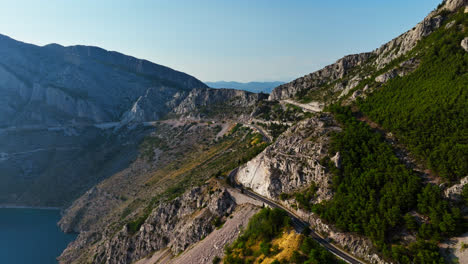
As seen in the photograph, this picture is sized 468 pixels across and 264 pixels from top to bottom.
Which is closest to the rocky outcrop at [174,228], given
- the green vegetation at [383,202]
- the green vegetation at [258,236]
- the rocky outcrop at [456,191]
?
the green vegetation at [258,236]

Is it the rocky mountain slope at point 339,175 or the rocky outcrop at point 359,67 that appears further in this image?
the rocky outcrop at point 359,67

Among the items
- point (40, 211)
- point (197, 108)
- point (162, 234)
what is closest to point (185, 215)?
point (162, 234)

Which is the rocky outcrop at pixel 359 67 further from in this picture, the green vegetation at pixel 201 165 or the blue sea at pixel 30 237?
the blue sea at pixel 30 237

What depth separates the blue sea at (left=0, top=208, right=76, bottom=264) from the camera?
96750 millimetres

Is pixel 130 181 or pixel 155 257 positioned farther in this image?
pixel 130 181

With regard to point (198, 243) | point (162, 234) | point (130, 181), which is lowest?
point (130, 181)

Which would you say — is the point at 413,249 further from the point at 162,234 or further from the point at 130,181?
the point at 130,181

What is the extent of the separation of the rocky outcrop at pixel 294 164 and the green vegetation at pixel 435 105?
12676mm

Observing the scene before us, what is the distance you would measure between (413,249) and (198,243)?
38189mm

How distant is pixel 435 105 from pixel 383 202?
81.3 ft

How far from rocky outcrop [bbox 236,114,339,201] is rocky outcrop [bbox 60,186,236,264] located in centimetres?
814

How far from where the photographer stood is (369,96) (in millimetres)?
67938

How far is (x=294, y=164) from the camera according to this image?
55.7m

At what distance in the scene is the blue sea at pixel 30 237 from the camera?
3809 inches
